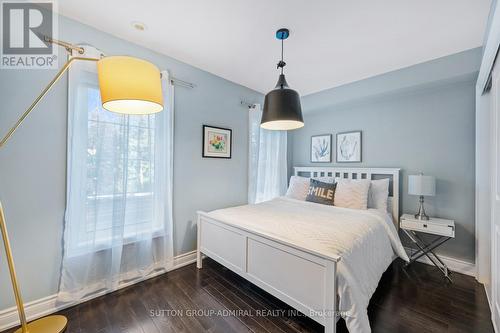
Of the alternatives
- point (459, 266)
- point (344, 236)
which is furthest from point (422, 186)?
point (344, 236)

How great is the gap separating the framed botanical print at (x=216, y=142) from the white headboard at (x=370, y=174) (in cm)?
169

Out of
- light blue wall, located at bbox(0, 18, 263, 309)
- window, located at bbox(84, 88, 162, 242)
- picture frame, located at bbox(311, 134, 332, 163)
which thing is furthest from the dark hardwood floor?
picture frame, located at bbox(311, 134, 332, 163)

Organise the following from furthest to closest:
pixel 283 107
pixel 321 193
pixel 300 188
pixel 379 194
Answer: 1. pixel 300 188
2. pixel 321 193
3. pixel 379 194
4. pixel 283 107

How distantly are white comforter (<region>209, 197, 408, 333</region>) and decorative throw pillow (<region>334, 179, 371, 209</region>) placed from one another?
0.47 feet

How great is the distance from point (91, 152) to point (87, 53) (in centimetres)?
91

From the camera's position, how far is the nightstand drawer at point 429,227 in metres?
2.21

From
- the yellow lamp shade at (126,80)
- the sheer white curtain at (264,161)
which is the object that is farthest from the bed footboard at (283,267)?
the yellow lamp shade at (126,80)

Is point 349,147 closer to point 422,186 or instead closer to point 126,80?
point 422,186

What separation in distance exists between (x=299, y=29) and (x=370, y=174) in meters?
2.33

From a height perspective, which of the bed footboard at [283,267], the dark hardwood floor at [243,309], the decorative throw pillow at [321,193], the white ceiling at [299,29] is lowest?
the dark hardwood floor at [243,309]

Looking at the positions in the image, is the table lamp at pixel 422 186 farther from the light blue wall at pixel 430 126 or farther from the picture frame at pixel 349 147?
the picture frame at pixel 349 147

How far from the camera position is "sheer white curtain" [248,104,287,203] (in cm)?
338

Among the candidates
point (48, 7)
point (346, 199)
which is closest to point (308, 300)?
point (346, 199)

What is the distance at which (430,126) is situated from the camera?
104 inches
